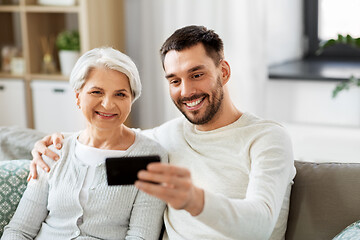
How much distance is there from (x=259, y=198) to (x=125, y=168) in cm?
34

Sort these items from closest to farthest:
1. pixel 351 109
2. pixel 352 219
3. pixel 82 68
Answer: pixel 352 219
pixel 82 68
pixel 351 109

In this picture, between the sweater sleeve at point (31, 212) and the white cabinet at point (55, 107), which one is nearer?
the sweater sleeve at point (31, 212)

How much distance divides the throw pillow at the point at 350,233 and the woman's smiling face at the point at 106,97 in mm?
711

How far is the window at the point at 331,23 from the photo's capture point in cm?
365

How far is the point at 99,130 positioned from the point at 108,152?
0.07m

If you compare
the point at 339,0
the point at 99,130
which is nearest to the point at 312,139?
the point at 339,0

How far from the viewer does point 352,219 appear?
5.26ft

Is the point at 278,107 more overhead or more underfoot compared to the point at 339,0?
more underfoot

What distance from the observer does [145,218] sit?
1657mm

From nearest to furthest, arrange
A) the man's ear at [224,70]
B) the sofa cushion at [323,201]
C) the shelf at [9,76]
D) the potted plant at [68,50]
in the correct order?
the sofa cushion at [323,201], the man's ear at [224,70], the potted plant at [68,50], the shelf at [9,76]

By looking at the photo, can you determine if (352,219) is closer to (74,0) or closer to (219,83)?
(219,83)

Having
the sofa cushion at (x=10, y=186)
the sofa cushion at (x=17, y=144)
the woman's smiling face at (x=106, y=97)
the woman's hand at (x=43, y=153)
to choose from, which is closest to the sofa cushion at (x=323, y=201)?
the woman's smiling face at (x=106, y=97)

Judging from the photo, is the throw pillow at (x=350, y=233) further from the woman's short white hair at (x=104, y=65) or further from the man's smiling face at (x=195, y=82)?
the woman's short white hair at (x=104, y=65)

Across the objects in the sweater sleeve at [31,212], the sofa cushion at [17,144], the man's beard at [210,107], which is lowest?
the sweater sleeve at [31,212]
